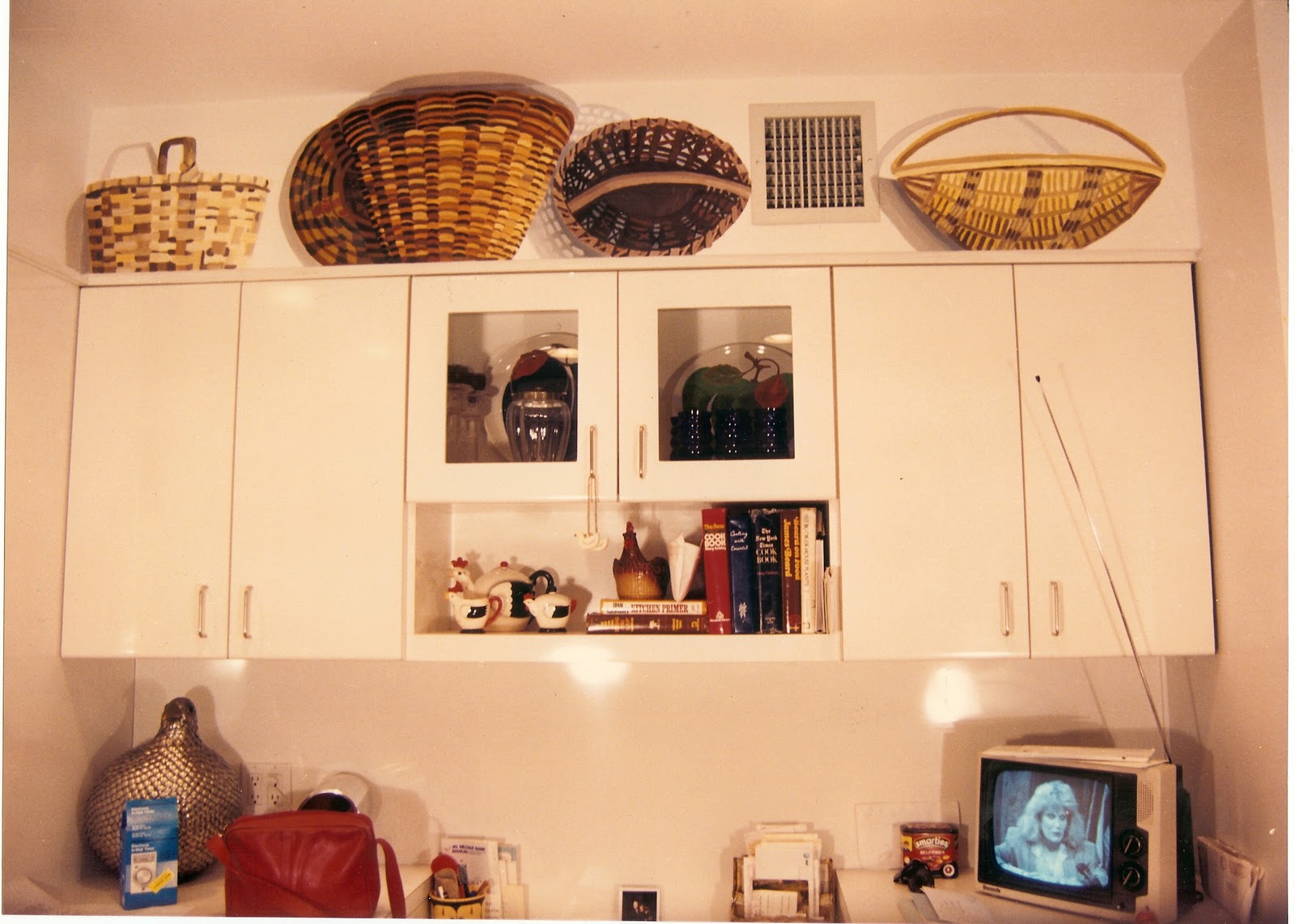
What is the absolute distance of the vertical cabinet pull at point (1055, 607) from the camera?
154 centimetres

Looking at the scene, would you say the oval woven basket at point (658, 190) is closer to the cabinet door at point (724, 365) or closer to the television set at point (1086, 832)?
the cabinet door at point (724, 365)

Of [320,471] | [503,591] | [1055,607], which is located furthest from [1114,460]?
[320,471]

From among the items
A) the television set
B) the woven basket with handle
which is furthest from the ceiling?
the television set

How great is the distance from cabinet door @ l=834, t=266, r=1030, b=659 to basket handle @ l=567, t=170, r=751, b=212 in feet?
1.02

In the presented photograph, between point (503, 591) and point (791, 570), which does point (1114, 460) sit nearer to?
→ point (791, 570)

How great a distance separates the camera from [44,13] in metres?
1.64

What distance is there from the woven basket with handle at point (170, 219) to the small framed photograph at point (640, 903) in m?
1.52

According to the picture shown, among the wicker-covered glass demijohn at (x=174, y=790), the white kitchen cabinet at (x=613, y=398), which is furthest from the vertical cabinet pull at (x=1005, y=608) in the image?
the wicker-covered glass demijohn at (x=174, y=790)

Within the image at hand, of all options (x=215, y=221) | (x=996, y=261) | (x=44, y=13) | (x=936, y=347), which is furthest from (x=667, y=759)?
(x=44, y=13)

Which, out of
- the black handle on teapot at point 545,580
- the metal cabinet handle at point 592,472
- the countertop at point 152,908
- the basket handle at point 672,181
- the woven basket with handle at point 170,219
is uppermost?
the basket handle at point 672,181

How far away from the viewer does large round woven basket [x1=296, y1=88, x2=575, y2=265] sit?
1.70 m

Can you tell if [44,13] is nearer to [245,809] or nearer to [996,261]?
[245,809]

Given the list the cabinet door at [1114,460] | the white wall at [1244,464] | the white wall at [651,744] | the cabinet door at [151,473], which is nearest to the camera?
the white wall at [1244,464]

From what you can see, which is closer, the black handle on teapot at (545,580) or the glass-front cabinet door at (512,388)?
the glass-front cabinet door at (512,388)
